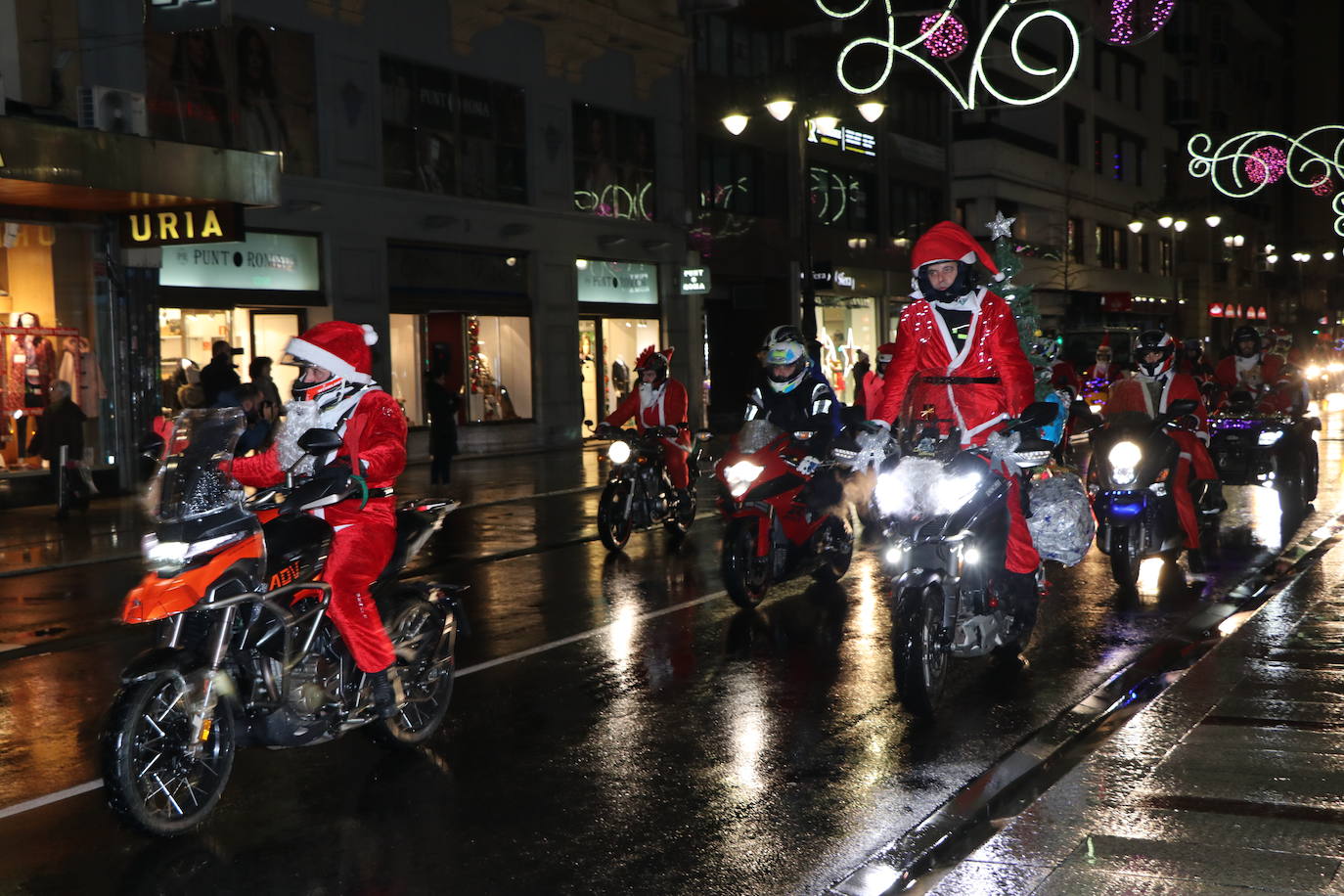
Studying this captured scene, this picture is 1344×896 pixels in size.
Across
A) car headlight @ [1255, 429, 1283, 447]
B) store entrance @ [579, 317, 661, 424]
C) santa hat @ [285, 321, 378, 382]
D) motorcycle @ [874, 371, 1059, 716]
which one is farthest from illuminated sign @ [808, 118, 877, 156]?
santa hat @ [285, 321, 378, 382]

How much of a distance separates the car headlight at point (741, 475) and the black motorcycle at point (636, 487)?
9.96ft

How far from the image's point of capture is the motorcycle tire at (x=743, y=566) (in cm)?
982

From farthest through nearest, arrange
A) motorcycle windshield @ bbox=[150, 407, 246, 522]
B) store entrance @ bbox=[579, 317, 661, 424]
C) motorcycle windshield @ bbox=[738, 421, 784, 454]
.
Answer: store entrance @ bbox=[579, 317, 661, 424] < motorcycle windshield @ bbox=[738, 421, 784, 454] < motorcycle windshield @ bbox=[150, 407, 246, 522]

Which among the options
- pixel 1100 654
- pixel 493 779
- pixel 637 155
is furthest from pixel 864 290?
pixel 493 779

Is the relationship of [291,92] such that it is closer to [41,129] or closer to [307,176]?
[307,176]

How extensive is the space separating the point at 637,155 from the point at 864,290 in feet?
42.5

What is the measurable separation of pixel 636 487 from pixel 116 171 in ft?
26.5

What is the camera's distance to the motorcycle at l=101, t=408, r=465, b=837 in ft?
17.1

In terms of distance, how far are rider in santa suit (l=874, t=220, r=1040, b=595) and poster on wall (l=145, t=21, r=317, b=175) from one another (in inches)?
610

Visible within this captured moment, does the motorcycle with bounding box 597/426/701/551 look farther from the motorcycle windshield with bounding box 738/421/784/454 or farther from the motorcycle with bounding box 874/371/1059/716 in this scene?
the motorcycle with bounding box 874/371/1059/716

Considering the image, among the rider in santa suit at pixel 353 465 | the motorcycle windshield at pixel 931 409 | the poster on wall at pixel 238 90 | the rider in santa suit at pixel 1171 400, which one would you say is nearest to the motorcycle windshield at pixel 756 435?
the rider in santa suit at pixel 1171 400

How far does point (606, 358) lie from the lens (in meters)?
31.6

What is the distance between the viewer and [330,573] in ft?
19.4

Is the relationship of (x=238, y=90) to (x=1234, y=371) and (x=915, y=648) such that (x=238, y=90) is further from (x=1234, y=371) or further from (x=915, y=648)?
(x=915, y=648)
